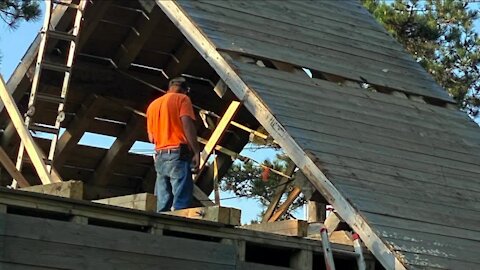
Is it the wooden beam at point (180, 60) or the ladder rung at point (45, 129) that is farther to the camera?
the wooden beam at point (180, 60)

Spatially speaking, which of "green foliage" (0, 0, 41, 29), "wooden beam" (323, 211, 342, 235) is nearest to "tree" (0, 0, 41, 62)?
"green foliage" (0, 0, 41, 29)

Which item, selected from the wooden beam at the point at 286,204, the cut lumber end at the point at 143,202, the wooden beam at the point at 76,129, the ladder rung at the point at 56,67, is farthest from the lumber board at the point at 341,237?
the wooden beam at the point at 76,129

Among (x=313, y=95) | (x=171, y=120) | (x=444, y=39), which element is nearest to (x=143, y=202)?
(x=171, y=120)

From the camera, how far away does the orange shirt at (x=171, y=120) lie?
9035 mm

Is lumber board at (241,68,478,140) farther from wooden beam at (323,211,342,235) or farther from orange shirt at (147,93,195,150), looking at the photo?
wooden beam at (323,211,342,235)

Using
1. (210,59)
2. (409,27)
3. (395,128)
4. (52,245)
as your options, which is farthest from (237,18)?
(409,27)

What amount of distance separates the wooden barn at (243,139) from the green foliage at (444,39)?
5334mm

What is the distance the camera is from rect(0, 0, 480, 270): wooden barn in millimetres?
7434

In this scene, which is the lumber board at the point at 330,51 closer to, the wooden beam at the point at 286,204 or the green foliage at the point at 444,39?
the wooden beam at the point at 286,204

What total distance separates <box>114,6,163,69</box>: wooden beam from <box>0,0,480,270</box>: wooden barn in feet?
0.07

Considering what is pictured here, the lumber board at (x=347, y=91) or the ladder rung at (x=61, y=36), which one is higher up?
the ladder rung at (x=61, y=36)

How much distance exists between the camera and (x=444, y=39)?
1847 centimetres

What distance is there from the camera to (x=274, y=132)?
8.91 m

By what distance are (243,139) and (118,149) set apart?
156 cm
